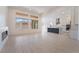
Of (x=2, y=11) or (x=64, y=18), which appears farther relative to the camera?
(x=64, y=18)

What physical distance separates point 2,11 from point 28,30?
833 millimetres

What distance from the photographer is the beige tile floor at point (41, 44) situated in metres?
2.15

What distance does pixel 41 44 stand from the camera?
230 cm

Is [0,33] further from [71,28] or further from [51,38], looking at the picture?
[71,28]

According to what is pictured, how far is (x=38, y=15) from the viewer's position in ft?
8.22

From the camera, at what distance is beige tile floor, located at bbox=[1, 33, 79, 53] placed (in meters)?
2.15
